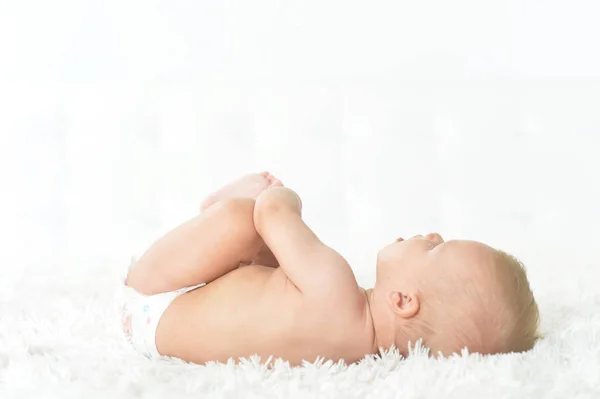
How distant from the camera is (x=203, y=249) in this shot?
123 cm

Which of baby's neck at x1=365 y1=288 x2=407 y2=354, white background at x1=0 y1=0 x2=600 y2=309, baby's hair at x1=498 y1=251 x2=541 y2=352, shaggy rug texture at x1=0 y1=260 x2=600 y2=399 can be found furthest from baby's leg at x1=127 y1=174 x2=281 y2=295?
white background at x1=0 y1=0 x2=600 y2=309

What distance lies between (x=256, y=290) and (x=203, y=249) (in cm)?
12

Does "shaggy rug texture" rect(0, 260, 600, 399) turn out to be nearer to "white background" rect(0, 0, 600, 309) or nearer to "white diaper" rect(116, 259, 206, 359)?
"white diaper" rect(116, 259, 206, 359)

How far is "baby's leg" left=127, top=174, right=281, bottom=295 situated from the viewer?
123cm

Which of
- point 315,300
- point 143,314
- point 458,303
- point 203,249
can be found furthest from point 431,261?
point 143,314

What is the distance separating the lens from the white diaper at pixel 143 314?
3.97 feet

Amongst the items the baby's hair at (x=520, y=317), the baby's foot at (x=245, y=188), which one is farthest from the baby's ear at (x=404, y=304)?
the baby's foot at (x=245, y=188)

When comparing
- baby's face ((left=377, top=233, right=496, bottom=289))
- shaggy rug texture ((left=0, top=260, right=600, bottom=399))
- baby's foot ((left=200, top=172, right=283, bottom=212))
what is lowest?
shaggy rug texture ((left=0, top=260, right=600, bottom=399))

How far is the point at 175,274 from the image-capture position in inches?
49.2

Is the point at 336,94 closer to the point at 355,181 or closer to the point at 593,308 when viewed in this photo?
the point at 355,181

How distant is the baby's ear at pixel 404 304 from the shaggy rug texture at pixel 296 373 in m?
0.06

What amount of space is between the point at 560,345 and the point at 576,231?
3.14ft

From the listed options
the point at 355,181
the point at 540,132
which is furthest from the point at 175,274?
the point at 540,132

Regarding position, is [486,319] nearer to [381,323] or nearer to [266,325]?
[381,323]
